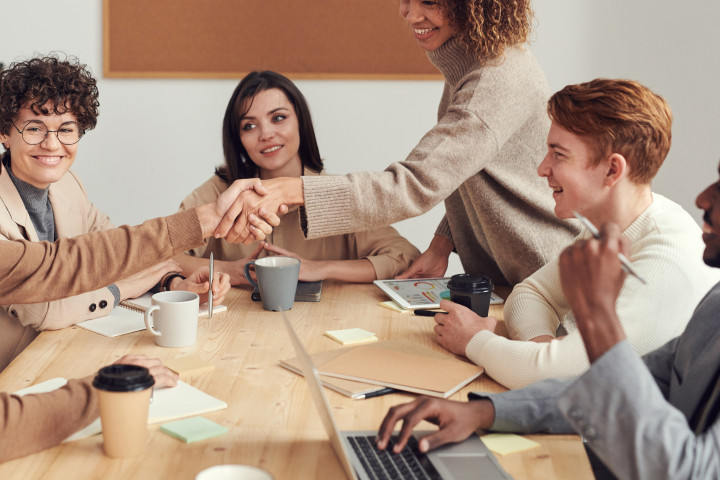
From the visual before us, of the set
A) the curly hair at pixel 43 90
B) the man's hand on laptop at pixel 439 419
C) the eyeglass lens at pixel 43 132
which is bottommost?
the man's hand on laptop at pixel 439 419

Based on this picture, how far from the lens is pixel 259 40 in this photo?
118 inches

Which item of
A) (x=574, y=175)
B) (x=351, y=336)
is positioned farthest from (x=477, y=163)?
(x=351, y=336)

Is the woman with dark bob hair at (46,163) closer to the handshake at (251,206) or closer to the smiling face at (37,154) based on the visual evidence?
the smiling face at (37,154)

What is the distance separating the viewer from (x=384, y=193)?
1.57 metres

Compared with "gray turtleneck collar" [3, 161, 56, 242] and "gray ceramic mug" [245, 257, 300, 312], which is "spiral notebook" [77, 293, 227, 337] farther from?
"gray turtleneck collar" [3, 161, 56, 242]

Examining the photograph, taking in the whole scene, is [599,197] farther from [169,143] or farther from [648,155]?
[169,143]

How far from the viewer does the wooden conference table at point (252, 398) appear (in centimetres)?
92

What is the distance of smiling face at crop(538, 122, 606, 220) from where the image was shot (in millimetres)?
1386

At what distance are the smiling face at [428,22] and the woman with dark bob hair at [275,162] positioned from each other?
0.57 meters

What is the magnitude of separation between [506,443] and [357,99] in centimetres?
223

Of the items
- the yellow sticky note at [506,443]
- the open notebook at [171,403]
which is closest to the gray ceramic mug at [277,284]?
the open notebook at [171,403]

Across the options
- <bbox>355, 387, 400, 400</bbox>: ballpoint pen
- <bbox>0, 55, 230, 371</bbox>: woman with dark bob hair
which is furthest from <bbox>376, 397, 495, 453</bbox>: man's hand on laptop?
<bbox>0, 55, 230, 371</bbox>: woman with dark bob hair

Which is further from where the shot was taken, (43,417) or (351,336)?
(351,336)

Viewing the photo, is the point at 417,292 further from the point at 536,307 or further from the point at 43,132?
the point at 43,132
